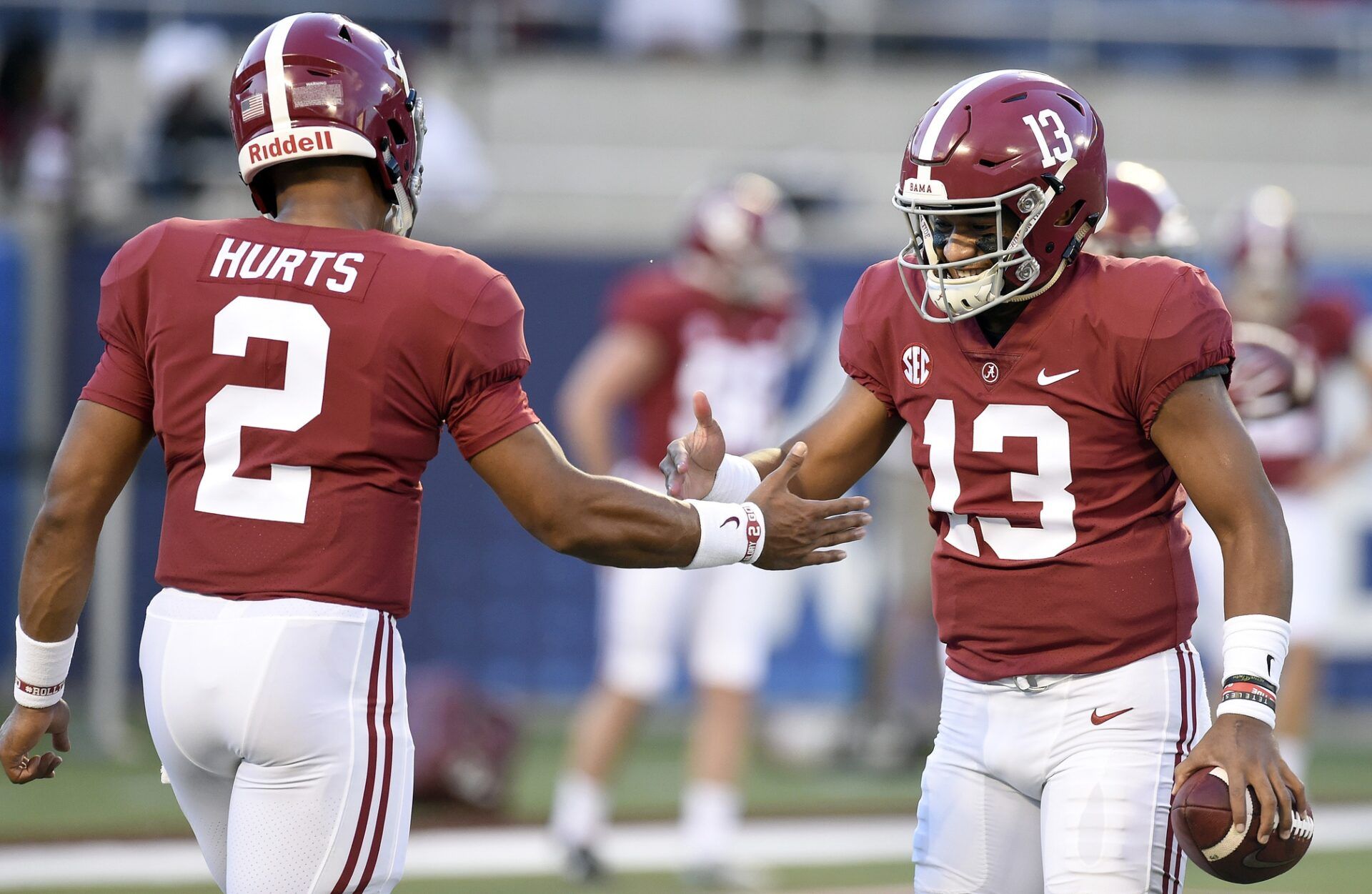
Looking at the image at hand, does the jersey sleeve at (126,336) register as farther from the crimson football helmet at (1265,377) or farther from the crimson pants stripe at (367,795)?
the crimson football helmet at (1265,377)

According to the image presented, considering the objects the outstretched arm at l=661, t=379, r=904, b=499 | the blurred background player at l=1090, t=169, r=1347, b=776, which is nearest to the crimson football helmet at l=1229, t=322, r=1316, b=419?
the blurred background player at l=1090, t=169, r=1347, b=776

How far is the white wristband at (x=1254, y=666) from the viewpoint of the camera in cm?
282

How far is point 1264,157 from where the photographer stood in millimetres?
11922

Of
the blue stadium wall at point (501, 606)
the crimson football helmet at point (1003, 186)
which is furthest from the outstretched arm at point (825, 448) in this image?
the blue stadium wall at point (501, 606)

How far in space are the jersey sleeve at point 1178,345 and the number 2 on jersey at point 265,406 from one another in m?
1.32

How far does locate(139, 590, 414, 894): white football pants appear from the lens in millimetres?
2791

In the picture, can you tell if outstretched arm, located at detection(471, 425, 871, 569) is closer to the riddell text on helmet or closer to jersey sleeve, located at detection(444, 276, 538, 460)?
jersey sleeve, located at detection(444, 276, 538, 460)

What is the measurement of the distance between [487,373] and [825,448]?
787 mm

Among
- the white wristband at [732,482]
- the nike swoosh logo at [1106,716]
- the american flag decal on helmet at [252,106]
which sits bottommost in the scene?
the nike swoosh logo at [1106,716]

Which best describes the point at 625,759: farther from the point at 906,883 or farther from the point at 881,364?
the point at 881,364

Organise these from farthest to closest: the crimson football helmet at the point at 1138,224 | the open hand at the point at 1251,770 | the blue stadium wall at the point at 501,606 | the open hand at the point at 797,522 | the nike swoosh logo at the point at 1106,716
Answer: the blue stadium wall at the point at 501,606, the crimson football helmet at the point at 1138,224, the open hand at the point at 797,522, the nike swoosh logo at the point at 1106,716, the open hand at the point at 1251,770

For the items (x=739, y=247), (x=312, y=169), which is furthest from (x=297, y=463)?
(x=739, y=247)

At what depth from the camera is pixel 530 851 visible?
6.16 m

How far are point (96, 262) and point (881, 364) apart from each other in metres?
5.80
